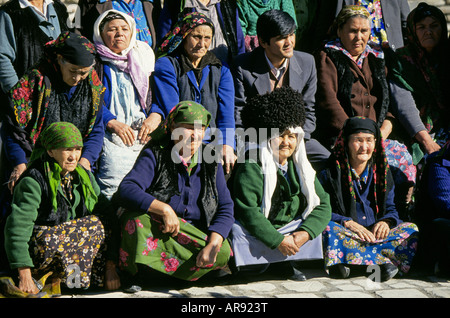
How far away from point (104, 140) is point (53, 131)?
2.88ft

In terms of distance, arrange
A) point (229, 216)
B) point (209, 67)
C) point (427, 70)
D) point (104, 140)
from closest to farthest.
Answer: point (229, 216)
point (104, 140)
point (209, 67)
point (427, 70)

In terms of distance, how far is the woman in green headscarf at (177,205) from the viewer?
4168 millimetres

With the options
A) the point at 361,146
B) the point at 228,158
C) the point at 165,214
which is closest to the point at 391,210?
the point at 361,146

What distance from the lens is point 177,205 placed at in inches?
171

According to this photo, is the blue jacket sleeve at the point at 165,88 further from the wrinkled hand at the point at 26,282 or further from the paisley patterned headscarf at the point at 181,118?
the wrinkled hand at the point at 26,282

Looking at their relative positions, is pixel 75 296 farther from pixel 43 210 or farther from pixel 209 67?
pixel 209 67

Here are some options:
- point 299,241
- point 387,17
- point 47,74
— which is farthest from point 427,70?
point 47,74

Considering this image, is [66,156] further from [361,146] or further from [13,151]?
[361,146]

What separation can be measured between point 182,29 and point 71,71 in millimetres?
1069

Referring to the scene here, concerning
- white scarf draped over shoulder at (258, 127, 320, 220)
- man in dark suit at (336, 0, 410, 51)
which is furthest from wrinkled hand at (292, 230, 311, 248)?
man in dark suit at (336, 0, 410, 51)

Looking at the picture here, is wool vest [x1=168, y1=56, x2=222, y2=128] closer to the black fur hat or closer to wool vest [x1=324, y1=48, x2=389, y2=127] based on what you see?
the black fur hat

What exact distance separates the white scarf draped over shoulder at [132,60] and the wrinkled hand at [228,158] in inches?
33.1

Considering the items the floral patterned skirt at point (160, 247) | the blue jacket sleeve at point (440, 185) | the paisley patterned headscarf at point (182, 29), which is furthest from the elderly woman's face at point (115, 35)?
the blue jacket sleeve at point (440, 185)

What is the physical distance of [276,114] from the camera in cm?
465
